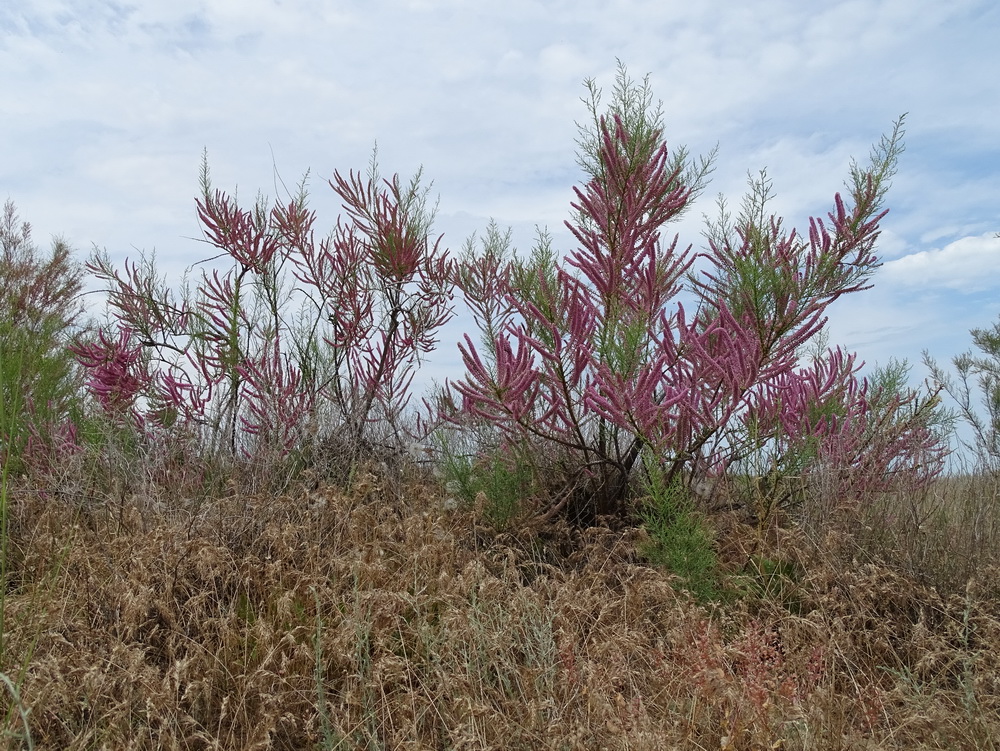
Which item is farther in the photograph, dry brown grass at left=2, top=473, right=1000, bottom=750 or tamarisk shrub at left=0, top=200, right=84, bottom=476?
tamarisk shrub at left=0, top=200, right=84, bottom=476

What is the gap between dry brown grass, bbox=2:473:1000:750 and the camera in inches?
98.2

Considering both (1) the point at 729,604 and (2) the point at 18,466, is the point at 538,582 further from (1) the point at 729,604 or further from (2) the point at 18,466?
(2) the point at 18,466

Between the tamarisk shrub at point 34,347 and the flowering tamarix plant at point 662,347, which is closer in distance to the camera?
the flowering tamarix plant at point 662,347

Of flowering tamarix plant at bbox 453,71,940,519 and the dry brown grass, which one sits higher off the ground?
flowering tamarix plant at bbox 453,71,940,519

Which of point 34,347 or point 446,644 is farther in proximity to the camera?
point 34,347

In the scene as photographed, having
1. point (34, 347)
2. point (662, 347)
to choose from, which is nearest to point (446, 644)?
point (662, 347)

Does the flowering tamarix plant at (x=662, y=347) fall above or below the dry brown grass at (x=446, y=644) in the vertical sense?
above

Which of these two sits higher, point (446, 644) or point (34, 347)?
point (34, 347)

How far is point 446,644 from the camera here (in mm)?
2746

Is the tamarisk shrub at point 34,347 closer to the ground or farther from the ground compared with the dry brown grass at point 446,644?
farther from the ground

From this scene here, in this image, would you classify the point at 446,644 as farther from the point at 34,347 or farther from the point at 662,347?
the point at 34,347

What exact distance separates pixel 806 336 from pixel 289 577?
2.53 metres

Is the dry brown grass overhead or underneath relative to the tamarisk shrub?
underneath

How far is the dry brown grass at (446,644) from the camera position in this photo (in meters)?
2.49
